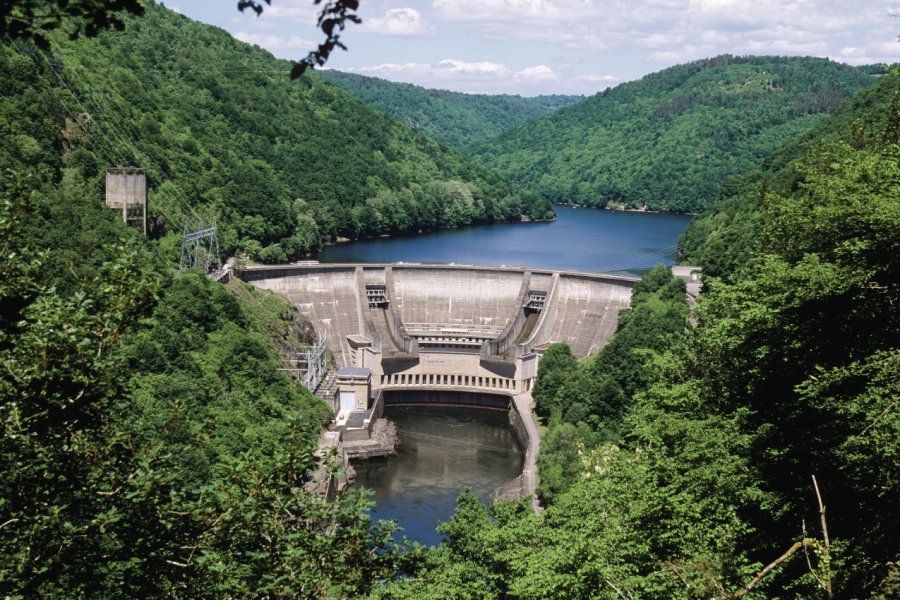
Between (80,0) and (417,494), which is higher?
(80,0)

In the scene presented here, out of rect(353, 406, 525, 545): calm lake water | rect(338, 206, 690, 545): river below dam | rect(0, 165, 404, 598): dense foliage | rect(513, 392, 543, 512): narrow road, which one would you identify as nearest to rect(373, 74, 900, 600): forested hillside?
rect(0, 165, 404, 598): dense foliage

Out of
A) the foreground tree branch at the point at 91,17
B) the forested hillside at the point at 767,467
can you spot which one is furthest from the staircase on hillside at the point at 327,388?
the foreground tree branch at the point at 91,17

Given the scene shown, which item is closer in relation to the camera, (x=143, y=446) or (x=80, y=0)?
(x=80, y=0)

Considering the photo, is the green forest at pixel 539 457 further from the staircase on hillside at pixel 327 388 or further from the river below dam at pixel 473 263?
the river below dam at pixel 473 263

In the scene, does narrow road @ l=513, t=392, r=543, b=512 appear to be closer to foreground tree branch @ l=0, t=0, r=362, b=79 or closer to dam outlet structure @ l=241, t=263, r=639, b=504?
dam outlet structure @ l=241, t=263, r=639, b=504

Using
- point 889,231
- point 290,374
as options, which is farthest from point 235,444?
point 889,231

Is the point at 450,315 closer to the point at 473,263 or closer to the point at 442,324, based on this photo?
the point at 442,324

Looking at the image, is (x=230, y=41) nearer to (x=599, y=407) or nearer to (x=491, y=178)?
(x=491, y=178)
